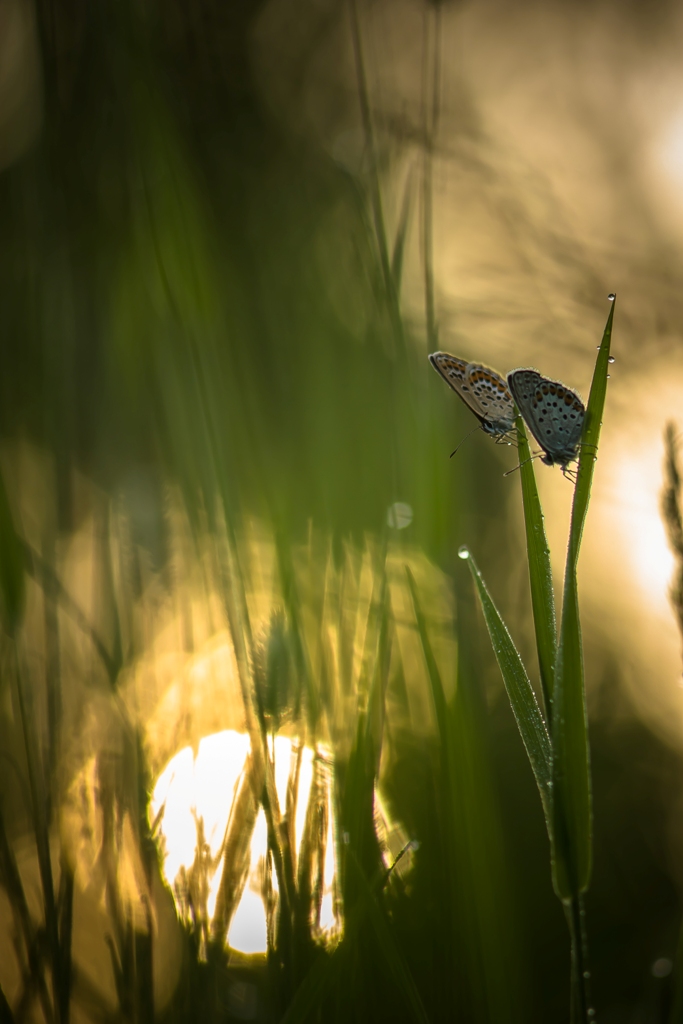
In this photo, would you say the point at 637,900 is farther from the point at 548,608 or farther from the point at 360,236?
the point at 360,236

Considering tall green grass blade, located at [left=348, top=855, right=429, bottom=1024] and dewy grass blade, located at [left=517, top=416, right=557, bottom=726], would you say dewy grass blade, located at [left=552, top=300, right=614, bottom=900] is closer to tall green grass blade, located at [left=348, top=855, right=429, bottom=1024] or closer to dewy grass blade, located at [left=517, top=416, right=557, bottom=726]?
dewy grass blade, located at [left=517, top=416, right=557, bottom=726]

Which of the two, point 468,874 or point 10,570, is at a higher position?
point 10,570

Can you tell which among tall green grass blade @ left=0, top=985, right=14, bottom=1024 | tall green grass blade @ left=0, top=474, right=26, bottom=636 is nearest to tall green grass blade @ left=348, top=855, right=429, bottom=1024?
tall green grass blade @ left=0, top=985, right=14, bottom=1024

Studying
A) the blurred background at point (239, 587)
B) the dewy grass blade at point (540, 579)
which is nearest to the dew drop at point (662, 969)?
the blurred background at point (239, 587)

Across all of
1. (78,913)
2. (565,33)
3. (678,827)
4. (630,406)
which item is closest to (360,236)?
(78,913)

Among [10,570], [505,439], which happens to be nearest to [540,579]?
[10,570]

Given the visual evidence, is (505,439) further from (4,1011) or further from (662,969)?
(4,1011)
